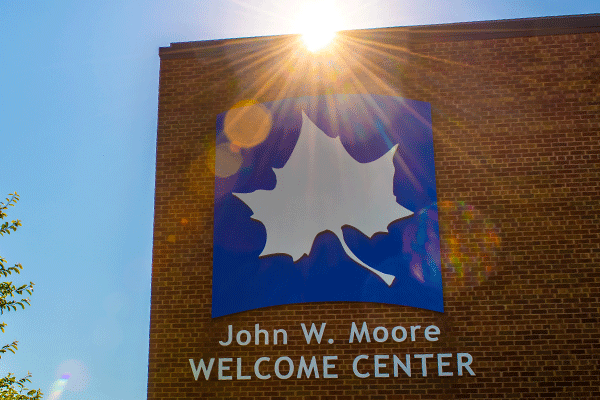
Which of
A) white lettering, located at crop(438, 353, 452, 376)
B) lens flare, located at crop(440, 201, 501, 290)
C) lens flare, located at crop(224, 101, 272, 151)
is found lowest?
white lettering, located at crop(438, 353, 452, 376)

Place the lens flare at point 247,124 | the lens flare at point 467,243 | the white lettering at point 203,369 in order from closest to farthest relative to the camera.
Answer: the white lettering at point 203,369
the lens flare at point 467,243
the lens flare at point 247,124

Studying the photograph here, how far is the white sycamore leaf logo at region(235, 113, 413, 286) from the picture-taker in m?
10.7

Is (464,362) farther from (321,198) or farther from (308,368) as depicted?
(321,198)

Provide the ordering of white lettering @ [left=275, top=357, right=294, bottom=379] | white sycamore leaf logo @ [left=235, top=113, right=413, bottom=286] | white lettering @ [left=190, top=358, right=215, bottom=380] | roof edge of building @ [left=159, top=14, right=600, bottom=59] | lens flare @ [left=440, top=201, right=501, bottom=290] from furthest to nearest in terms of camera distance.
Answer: roof edge of building @ [left=159, top=14, right=600, bottom=59]
white sycamore leaf logo @ [left=235, top=113, right=413, bottom=286]
lens flare @ [left=440, top=201, right=501, bottom=290]
white lettering @ [left=190, top=358, right=215, bottom=380]
white lettering @ [left=275, top=357, right=294, bottom=379]

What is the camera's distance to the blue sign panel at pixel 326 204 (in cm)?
1052

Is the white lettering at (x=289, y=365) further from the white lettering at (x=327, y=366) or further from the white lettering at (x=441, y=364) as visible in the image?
the white lettering at (x=441, y=364)

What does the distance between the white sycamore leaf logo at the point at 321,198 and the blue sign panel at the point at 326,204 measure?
0.05ft

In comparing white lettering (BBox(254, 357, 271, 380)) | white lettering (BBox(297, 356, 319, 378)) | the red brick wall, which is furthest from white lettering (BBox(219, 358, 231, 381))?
white lettering (BBox(297, 356, 319, 378))

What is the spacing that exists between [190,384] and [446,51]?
21.8ft

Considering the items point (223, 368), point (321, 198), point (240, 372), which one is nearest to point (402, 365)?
point (240, 372)

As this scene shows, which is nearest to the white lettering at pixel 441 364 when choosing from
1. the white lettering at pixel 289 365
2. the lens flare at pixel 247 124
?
the white lettering at pixel 289 365

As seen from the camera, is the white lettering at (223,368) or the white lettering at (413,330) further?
the white lettering at (223,368)

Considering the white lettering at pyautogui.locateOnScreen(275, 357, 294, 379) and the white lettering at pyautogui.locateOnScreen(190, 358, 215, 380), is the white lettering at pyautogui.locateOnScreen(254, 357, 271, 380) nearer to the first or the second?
the white lettering at pyautogui.locateOnScreen(275, 357, 294, 379)

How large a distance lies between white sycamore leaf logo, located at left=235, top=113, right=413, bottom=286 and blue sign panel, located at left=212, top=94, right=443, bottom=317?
0.02m
